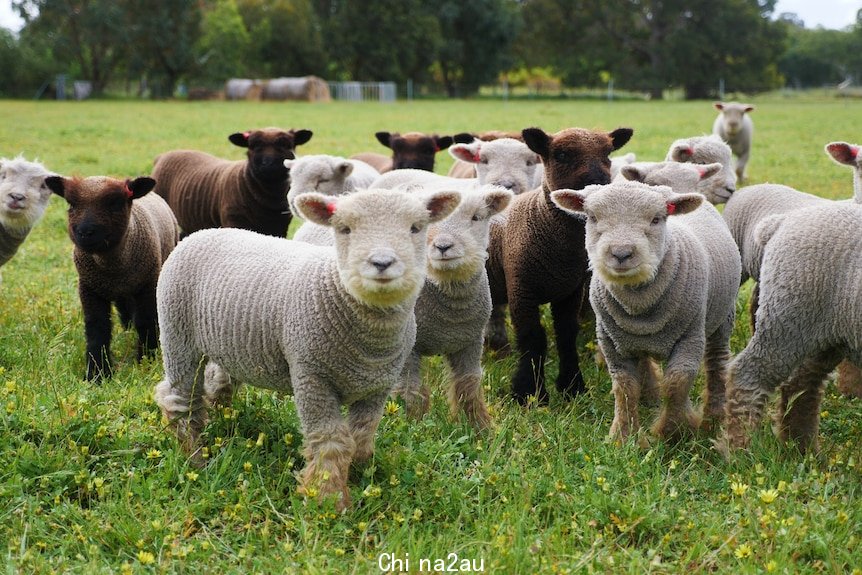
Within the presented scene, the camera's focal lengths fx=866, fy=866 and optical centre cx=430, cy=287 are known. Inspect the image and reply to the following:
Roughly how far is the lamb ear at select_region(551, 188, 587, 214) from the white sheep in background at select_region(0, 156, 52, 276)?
13.8ft

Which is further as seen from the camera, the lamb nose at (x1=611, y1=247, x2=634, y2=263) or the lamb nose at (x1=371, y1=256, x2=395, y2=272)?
the lamb nose at (x1=611, y1=247, x2=634, y2=263)

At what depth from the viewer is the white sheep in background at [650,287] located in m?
4.57

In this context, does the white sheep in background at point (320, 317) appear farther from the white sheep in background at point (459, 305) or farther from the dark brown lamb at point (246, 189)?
the dark brown lamb at point (246, 189)

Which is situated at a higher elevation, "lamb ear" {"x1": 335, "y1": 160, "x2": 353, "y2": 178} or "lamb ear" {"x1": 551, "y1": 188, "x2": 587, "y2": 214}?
"lamb ear" {"x1": 551, "y1": 188, "x2": 587, "y2": 214}

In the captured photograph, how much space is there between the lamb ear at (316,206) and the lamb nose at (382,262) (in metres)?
0.40

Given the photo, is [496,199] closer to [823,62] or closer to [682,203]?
[682,203]

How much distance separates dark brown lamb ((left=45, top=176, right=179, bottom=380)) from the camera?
5738mm

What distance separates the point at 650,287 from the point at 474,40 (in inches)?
2310

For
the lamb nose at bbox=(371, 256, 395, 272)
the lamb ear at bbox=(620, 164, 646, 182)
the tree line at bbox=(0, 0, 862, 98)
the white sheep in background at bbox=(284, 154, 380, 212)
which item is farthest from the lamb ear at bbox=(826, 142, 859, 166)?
the tree line at bbox=(0, 0, 862, 98)

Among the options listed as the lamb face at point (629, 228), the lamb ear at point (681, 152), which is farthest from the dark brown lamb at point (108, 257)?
the lamb ear at point (681, 152)

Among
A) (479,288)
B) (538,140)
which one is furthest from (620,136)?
(479,288)

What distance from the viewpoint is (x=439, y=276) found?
485 centimetres

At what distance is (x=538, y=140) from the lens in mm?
5742

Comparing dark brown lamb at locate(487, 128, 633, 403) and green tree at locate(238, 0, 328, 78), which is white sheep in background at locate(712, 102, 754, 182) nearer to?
dark brown lamb at locate(487, 128, 633, 403)
